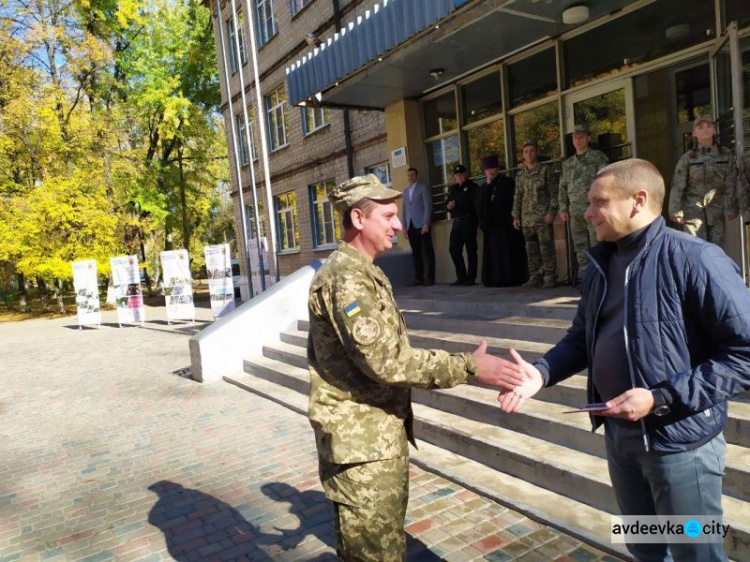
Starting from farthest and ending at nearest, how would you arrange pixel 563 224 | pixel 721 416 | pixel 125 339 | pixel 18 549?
1. pixel 125 339
2. pixel 563 224
3. pixel 18 549
4. pixel 721 416

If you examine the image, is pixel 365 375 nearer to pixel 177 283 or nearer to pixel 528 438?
pixel 528 438

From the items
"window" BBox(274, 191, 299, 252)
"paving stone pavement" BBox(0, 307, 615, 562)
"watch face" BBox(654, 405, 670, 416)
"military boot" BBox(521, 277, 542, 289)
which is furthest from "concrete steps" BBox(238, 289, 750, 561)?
"window" BBox(274, 191, 299, 252)

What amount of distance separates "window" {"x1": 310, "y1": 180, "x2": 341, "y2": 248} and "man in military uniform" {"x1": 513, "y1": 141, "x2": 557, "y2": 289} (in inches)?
331

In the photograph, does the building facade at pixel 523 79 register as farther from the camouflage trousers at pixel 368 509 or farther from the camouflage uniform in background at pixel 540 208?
the camouflage trousers at pixel 368 509

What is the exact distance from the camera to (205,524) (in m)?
3.95

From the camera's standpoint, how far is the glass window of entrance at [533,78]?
862cm

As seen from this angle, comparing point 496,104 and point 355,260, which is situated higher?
point 496,104

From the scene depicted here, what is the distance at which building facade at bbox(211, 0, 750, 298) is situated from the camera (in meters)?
6.64

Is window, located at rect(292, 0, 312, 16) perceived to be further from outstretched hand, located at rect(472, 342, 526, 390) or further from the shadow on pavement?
outstretched hand, located at rect(472, 342, 526, 390)

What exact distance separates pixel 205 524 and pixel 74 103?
22847 mm

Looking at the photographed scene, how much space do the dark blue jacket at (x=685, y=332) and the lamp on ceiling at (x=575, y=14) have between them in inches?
246

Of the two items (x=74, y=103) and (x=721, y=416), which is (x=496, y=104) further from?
(x=74, y=103)

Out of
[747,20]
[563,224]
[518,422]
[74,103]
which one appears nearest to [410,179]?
[563,224]

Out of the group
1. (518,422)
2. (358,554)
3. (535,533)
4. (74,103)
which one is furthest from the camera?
(74,103)
